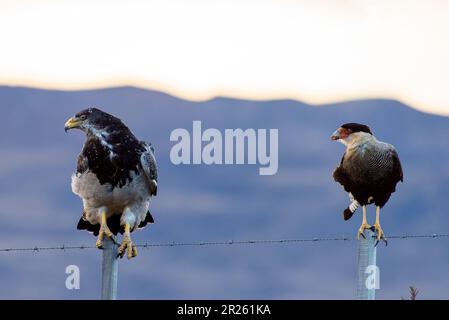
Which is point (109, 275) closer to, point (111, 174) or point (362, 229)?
point (111, 174)

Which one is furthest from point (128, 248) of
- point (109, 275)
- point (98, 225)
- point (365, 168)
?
point (365, 168)

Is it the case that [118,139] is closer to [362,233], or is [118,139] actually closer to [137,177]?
[137,177]

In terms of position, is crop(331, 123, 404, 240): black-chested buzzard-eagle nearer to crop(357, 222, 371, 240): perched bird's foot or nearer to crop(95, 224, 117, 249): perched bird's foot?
crop(357, 222, 371, 240): perched bird's foot

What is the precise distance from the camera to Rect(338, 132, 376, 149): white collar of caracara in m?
12.0

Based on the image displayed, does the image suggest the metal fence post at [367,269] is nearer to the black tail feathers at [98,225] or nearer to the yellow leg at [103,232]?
the yellow leg at [103,232]

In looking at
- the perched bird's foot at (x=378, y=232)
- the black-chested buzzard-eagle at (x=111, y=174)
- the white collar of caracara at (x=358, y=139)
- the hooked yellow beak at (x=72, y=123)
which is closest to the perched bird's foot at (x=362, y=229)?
the perched bird's foot at (x=378, y=232)

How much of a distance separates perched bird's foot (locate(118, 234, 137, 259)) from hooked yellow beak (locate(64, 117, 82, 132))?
1.24m

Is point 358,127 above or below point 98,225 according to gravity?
above

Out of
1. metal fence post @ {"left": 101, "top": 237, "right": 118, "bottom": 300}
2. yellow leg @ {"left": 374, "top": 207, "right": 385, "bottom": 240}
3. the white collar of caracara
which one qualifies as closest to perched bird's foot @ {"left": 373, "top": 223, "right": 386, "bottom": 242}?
yellow leg @ {"left": 374, "top": 207, "right": 385, "bottom": 240}

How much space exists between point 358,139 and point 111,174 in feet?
8.41

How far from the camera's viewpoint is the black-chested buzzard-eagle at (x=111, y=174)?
36.8 ft

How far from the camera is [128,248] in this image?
35.2 feet

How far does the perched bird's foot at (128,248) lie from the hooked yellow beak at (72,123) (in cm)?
124
